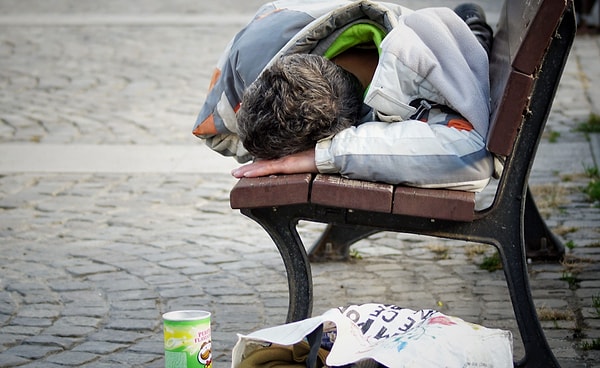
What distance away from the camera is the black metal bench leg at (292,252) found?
10.2 ft

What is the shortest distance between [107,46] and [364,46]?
743cm

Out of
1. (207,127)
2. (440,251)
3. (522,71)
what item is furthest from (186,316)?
(440,251)

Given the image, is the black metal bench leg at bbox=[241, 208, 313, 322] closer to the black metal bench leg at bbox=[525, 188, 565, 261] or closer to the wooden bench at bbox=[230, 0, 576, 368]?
the wooden bench at bbox=[230, 0, 576, 368]

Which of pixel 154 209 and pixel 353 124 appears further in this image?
pixel 154 209

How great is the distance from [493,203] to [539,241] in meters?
1.53

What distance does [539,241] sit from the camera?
450 centimetres

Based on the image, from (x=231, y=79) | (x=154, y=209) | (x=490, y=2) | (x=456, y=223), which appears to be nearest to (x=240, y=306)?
(x=231, y=79)

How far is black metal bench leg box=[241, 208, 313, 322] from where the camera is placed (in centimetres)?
311

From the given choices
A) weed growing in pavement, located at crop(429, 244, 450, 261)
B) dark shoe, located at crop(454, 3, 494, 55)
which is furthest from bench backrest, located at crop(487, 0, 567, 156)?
weed growing in pavement, located at crop(429, 244, 450, 261)

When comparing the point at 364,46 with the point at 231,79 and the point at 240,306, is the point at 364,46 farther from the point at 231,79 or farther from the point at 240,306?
the point at 240,306

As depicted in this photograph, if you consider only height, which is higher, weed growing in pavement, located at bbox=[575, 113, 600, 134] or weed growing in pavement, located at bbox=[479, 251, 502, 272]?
weed growing in pavement, located at bbox=[479, 251, 502, 272]

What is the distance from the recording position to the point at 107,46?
1050cm

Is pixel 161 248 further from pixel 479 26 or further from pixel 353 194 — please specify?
pixel 353 194

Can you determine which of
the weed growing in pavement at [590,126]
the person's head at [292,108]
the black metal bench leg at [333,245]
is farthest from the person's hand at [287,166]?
the weed growing in pavement at [590,126]
